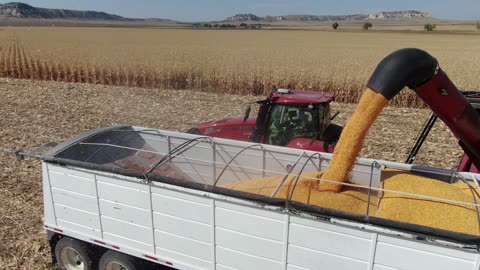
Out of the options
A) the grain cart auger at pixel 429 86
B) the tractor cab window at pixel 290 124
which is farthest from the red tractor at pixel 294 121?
the grain cart auger at pixel 429 86

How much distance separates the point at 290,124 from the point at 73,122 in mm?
8388

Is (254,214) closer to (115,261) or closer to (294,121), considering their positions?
(115,261)

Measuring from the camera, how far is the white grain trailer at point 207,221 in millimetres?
3322

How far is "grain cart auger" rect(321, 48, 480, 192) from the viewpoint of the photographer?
378cm

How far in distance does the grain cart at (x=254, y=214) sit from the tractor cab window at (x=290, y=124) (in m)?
1.70

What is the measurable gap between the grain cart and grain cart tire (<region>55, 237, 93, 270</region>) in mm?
16

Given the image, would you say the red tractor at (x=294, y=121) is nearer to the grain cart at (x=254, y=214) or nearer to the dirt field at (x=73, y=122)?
the grain cart at (x=254, y=214)

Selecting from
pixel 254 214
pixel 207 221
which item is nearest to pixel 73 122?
pixel 207 221

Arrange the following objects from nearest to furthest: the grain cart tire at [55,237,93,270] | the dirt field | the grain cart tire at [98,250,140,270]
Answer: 1. the grain cart tire at [98,250,140,270]
2. the grain cart tire at [55,237,93,270]
3. the dirt field

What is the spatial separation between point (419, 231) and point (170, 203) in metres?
2.42

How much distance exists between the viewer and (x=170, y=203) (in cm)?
424

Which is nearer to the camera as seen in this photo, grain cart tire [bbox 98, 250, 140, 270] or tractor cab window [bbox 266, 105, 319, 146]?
grain cart tire [bbox 98, 250, 140, 270]

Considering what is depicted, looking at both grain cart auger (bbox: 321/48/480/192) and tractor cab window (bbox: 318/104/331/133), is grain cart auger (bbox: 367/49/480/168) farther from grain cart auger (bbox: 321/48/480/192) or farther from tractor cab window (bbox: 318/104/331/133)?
tractor cab window (bbox: 318/104/331/133)

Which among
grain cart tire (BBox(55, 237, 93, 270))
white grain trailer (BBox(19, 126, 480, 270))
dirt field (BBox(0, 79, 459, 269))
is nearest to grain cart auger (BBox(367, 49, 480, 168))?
white grain trailer (BBox(19, 126, 480, 270))
